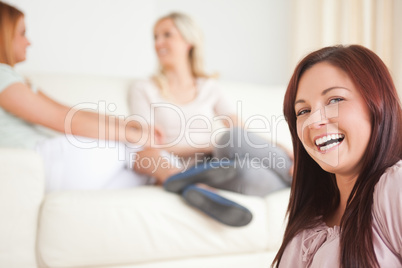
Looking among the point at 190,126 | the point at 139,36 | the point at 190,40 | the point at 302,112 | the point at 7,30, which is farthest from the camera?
the point at 139,36

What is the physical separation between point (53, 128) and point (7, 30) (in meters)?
0.40

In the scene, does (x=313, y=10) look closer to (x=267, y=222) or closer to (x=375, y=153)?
(x=267, y=222)

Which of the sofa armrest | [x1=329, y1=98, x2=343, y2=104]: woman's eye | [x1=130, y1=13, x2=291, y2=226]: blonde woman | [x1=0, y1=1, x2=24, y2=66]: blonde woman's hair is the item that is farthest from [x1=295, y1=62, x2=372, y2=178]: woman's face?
[x1=0, y1=1, x2=24, y2=66]: blonde woman's hair

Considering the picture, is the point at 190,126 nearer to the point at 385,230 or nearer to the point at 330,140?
the point at 330,140

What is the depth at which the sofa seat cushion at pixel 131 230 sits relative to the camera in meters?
1.29

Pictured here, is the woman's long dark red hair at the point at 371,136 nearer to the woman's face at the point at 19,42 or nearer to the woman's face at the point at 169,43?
the woman's face at the point at 19,42

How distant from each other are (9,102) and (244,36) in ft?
6.25

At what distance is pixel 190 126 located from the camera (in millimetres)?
2113

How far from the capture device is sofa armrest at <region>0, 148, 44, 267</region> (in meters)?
1.25

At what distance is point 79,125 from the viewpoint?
5.50 feet

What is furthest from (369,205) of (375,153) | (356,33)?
(356,33)

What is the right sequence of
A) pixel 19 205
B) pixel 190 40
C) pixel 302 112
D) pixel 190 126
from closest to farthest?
pixel 302 112
pixel 19 205
pixel 190 126
pixel 190 40

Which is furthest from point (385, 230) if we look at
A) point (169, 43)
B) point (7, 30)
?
point (169, 43)

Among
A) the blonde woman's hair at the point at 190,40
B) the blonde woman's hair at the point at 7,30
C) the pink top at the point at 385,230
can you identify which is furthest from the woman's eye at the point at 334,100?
the blonde woman's hair at the point at 190,40
